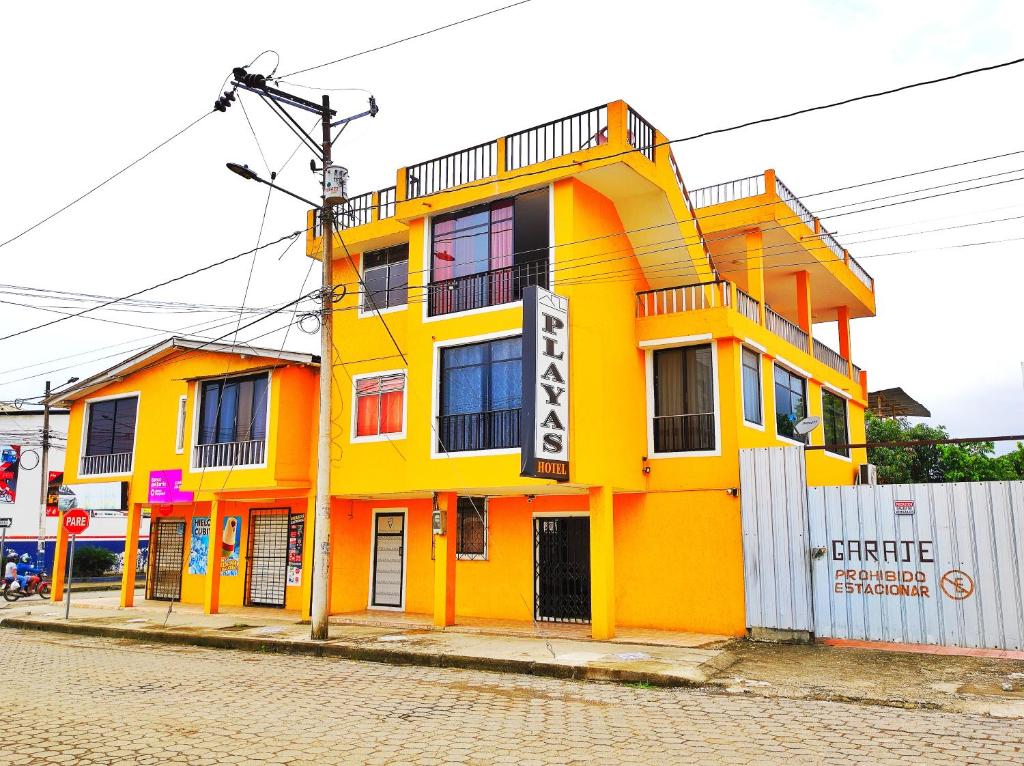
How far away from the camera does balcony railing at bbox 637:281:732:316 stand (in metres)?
17.1

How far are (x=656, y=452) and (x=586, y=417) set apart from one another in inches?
105

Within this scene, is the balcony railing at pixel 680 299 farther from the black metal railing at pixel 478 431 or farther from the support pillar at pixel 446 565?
the support pillar at pixel 446 565

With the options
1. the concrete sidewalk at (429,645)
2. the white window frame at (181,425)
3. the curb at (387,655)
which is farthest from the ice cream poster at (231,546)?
the curb at (387,655)

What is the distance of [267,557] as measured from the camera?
22000mm

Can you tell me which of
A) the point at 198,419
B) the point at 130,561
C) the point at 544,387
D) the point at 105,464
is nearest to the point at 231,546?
the point at 130,561

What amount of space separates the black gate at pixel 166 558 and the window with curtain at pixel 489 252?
12022mm

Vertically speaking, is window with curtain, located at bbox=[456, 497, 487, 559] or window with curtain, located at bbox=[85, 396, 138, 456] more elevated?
window with curtain, located at bbox=[85, 396, 138, 456]

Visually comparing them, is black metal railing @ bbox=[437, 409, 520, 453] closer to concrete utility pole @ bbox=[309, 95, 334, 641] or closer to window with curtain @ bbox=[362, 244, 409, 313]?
concrete utility pole @ bbox=[309, 95, 334, 641]

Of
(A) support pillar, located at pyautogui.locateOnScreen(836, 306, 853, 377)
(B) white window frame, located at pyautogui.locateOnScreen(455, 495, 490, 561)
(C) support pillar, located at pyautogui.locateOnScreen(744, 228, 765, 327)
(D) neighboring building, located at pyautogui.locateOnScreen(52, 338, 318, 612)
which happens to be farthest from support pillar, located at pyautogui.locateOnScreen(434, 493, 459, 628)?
(A) support pillar, located at pyautogui.locateOnScreen(836, 306, 853, 377)

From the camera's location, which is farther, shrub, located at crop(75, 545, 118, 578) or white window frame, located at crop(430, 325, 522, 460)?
shrub, located at crop(75, 545, 118, 578)

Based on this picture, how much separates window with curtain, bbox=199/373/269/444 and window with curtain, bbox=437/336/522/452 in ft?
18.9

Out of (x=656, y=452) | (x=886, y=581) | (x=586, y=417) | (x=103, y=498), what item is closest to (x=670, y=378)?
(x=656, y=452)

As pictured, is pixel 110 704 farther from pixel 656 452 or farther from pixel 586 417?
pixel 656 452

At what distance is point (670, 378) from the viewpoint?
57.6ft
